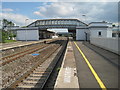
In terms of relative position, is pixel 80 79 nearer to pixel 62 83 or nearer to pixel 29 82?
pixel 62 83

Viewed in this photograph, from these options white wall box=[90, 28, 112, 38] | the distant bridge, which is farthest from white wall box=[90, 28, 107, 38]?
the distant bridge

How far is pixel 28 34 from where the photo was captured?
50812mm

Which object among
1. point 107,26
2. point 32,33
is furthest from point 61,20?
point 107,26

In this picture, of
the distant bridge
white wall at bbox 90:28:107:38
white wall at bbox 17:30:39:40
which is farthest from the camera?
the distant bridge

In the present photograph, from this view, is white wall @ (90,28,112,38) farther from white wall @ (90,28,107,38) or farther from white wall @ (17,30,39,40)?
white wall @ (17,30,39,40)

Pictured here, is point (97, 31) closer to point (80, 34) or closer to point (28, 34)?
point (80, 34)

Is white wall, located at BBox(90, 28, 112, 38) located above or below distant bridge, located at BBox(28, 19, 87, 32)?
below

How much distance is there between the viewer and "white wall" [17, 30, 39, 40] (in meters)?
50.0

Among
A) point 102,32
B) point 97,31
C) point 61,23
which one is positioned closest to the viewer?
point 97,31

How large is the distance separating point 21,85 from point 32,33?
147 feet

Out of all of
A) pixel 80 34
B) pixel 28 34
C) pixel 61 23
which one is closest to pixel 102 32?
pixel 80 34

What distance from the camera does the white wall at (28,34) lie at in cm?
4997

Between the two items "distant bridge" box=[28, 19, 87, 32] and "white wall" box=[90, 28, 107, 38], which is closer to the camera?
"white wall" box=[90, 28, 107, 38]

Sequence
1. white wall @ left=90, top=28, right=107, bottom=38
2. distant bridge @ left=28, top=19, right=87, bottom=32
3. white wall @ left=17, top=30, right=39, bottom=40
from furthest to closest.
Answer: distant bridge @ left=28, top=19, right=87, bottom=32 → white wall @ left=17, top=30, right=39, bottom=40 → white wall @ left=90, top=28, right=107, bottom=38
